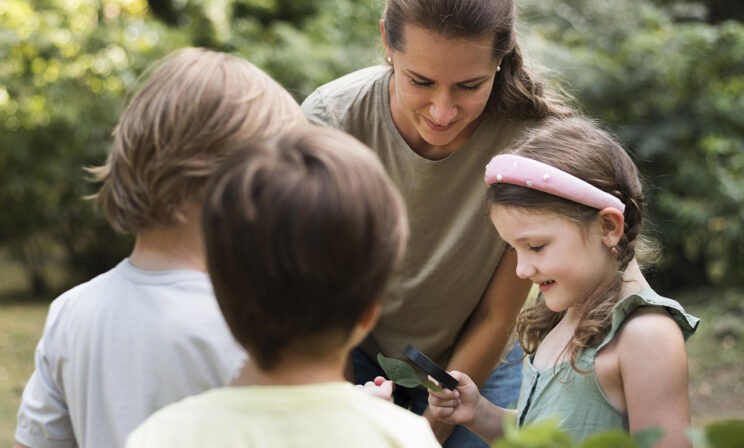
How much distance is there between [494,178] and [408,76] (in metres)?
0.45

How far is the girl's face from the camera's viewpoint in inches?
102

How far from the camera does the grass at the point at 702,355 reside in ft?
21.7

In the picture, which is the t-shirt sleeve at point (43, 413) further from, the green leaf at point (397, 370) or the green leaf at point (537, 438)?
the green leaf at point (537, 438)

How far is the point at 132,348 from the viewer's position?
206cm

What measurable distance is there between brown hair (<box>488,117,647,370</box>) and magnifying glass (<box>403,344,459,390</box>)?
1.03ft

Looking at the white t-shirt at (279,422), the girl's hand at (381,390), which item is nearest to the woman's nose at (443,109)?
the girl's hand at (381,390)

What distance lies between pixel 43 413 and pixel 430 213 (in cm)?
137

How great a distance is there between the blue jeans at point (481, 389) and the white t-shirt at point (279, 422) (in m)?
1.60

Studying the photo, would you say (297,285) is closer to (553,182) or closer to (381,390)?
(381,390)

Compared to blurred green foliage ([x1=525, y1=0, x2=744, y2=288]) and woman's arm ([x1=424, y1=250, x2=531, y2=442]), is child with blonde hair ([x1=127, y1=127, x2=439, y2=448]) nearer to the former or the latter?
woman's arm ([x1=424, y1=250, x2=531, y2=442])

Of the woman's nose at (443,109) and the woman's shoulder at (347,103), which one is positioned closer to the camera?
the woman's nose at (443,109)

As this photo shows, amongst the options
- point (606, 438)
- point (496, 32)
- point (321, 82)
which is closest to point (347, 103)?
point (496, 32)

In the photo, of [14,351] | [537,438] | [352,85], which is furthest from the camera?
[14,351]

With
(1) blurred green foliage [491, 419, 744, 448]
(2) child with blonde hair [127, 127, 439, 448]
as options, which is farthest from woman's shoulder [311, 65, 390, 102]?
(1) blurred green foliage [491, 419, 744, 448]
